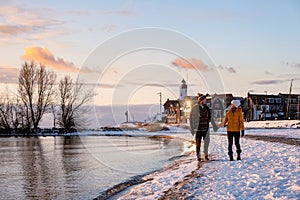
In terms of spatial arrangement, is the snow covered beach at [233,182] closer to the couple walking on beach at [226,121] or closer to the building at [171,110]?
the couple walking on beach at [226,121]

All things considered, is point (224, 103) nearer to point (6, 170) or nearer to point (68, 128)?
point (68, 128)

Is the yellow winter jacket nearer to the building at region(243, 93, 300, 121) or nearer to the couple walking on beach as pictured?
the couple walking on beach

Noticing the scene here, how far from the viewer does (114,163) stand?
19.1 meters

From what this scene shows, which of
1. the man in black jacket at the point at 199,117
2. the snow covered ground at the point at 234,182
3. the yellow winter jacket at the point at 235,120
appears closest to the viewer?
the snow covered ground at the point at 234,182

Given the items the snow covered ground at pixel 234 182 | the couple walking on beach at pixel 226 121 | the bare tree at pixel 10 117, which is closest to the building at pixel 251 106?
the bare tree at pixel 10 117

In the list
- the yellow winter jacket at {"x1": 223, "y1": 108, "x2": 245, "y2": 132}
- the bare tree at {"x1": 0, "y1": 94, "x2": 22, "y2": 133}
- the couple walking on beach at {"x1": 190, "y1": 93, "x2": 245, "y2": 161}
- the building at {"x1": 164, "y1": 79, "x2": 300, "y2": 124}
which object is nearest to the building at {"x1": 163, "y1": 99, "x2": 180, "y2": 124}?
the building at {"x1": 164, "y1": 79, "x2": 300, "y2": 124}

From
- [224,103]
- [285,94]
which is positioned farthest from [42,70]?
[285,94]

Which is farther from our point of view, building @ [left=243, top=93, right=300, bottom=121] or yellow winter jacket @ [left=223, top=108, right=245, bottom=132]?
building @ [left=243, top=93, right=300, bottom=121]

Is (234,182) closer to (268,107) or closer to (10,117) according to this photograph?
(10,117)

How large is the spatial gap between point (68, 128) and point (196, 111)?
53594 millimetres

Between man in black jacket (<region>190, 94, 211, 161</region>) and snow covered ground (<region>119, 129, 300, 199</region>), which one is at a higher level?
man in black jacket (<region>190, 94, 211, 161</region>)

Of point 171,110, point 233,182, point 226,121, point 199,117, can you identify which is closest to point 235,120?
point 226,121

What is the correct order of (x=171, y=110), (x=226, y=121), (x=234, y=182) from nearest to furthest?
1. (x=234, y=182)
2. (x=226, y=121)
3. (x=171, y=110)

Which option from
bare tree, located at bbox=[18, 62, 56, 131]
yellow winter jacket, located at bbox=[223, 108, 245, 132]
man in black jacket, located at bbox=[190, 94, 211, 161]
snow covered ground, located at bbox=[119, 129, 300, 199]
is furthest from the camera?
bare tree, located at bbox=[18, 62, 56, 131]
